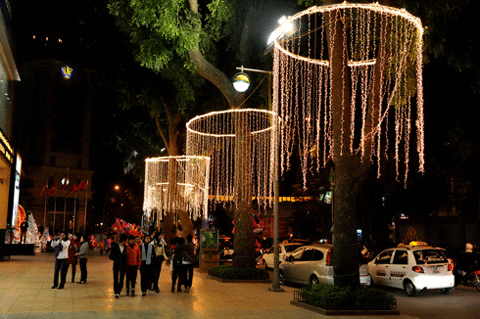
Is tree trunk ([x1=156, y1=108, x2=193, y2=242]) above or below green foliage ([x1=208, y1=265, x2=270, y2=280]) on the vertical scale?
above

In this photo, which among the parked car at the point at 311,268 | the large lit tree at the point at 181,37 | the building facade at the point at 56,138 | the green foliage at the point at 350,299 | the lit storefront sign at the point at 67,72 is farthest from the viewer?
the lit storefront sign at the point at 67,72

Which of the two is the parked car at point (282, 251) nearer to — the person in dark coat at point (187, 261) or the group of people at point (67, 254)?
the person in dark coat at point (187, 261)


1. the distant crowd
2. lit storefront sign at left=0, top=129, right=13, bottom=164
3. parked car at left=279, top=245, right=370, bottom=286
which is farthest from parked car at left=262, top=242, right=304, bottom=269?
lit storefront sign at left=0, top=129, right=13, bottom=164

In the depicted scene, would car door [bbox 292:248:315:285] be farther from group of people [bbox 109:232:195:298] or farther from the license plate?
group of people [bbox 109:232:195:298]

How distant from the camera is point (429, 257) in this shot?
15203 millimetres

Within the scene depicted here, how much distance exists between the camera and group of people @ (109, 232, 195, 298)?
12781mm

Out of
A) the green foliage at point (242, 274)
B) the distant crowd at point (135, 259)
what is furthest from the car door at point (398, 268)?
the distant crowd at point (135, 259)

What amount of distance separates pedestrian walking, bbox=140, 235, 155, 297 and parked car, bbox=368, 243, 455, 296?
7.88 metres

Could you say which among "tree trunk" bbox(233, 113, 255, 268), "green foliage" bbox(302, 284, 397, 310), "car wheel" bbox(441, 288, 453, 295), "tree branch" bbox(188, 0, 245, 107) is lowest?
"car wheel" bbox(441, 288, 453, 295)

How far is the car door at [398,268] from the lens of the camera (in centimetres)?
1535

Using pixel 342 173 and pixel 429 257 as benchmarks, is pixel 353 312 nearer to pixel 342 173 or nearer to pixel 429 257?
pixel 342 173

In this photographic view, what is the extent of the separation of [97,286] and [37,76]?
57055mm

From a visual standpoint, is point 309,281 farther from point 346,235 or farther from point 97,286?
point 97,286

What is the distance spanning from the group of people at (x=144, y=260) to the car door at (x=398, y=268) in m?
6.67
